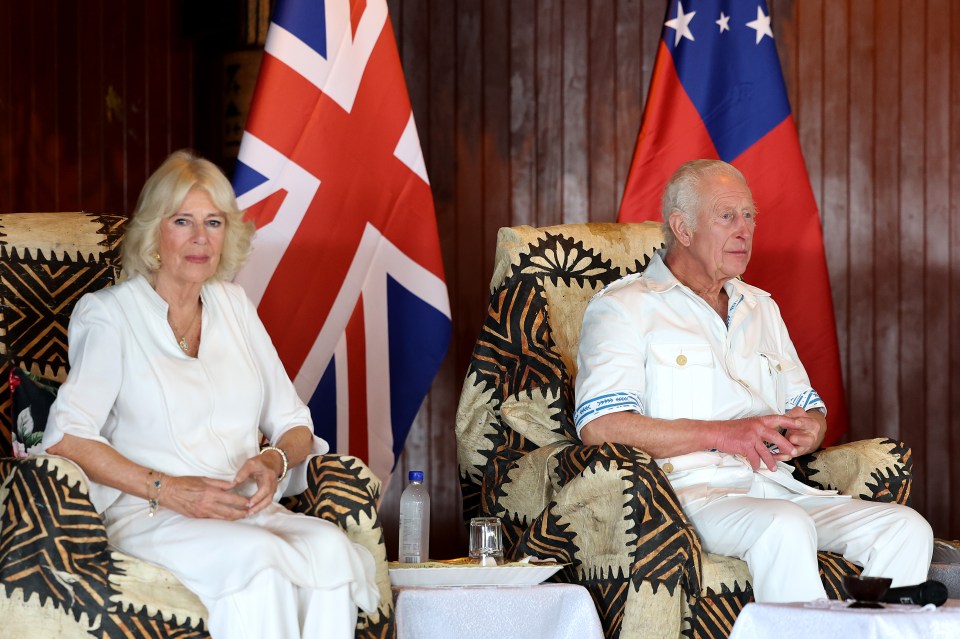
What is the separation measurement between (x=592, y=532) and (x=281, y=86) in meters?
1.64

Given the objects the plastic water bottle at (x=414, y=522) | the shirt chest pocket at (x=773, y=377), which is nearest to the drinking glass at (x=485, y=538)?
the plastic water bottle at (x=414, y=522)

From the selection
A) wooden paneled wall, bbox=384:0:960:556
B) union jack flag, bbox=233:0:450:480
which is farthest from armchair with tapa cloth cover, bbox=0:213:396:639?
wooden paneled wall, bbox=384:0:960:556

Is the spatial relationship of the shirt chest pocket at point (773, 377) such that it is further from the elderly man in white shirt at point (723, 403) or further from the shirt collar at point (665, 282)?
the shirt collar at point (665, 282)

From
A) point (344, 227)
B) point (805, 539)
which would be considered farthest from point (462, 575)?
point (344, 227)

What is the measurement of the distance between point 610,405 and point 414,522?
601 millimetres

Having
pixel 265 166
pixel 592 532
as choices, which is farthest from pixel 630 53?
pixel 592 532

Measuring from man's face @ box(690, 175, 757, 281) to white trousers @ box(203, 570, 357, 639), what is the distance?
1.29m

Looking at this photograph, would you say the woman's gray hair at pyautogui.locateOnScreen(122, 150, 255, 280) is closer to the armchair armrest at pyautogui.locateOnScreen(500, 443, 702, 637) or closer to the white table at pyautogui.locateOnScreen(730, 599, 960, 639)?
the armchair armrest at pyautogui.locateOnScreen(500, 443, 702, 637)

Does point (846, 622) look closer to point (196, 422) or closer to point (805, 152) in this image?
point (196, 422)

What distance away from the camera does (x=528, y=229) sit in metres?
3.39

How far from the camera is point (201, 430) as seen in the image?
2613mm

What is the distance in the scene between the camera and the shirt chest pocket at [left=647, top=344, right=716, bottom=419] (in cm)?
296

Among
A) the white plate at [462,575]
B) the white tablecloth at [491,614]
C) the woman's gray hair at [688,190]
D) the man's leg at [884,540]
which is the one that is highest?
the woman's gray hair at [688,190]

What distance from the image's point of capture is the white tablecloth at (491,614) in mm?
2561
